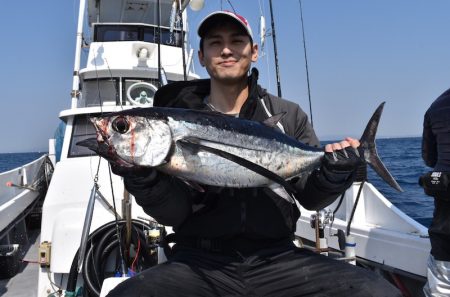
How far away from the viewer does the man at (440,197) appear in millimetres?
2834

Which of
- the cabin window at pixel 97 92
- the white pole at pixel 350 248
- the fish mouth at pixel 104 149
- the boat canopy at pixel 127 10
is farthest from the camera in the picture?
the boat canopy at pixel 127 10

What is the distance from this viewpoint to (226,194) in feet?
8.66

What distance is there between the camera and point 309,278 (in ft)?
8.16

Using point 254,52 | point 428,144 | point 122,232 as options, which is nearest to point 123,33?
point 122,232

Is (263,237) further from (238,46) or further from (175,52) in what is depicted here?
(175,52)

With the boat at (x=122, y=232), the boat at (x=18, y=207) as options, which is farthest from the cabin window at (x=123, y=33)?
the boat at (x=18, y=207)

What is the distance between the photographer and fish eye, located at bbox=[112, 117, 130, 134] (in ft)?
6.71

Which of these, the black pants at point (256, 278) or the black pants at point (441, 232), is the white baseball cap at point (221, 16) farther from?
the black pants at point (441, 232)

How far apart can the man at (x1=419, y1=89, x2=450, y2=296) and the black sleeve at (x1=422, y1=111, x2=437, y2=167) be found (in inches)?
2.5

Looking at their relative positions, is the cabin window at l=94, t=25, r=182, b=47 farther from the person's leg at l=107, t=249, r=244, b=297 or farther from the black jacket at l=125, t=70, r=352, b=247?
the person's leg at l=107, t=249, r=244, b=297

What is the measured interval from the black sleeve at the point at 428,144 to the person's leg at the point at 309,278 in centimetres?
133

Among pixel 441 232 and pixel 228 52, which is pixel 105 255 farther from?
pixel 441 232

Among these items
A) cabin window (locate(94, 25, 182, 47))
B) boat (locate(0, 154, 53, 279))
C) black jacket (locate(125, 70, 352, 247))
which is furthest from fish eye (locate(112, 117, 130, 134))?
cabin window (locate(94, 25, 182, 47))

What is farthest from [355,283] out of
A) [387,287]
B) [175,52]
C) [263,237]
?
[175,52]
